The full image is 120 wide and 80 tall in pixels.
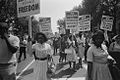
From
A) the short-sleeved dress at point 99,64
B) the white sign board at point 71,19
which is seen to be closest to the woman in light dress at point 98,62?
the short-sleeved dress at point 99,64

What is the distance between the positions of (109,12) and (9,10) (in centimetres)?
1740

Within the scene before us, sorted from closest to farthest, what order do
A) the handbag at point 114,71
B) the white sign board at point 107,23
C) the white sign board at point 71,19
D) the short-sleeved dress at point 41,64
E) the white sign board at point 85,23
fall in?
the handbag at point 114,71 → the short-sleeved dress at point 41,64 → the white sign board at point 107,23 → the white sign board at point 71,19 → the white sign board at point 85,23

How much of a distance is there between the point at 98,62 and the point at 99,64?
5 cm

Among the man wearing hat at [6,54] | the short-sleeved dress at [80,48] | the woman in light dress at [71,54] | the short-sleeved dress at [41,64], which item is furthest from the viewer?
the short-sleeved dress at [80,48]

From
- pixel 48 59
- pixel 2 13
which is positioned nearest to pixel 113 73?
pixel 48 59

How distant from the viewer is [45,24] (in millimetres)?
13109

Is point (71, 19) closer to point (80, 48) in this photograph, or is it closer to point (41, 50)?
point (80, 48)

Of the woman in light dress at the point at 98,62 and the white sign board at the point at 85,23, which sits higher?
the white sign board at the point at 85,23

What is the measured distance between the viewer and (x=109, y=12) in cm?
4012

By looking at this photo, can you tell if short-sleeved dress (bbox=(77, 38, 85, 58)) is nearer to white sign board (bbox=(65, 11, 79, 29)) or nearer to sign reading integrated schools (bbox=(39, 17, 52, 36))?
white sign board (bbox=(65, 11, 79, 29))

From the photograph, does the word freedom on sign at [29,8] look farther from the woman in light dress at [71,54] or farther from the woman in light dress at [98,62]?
the woman in light dress at [98,62]

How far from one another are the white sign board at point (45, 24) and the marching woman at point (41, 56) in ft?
23.4

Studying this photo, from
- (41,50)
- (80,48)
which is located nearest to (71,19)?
(80,48)

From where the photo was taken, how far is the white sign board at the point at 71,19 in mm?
12234
